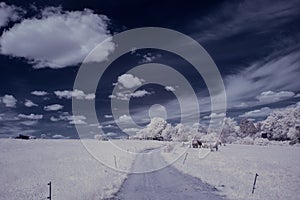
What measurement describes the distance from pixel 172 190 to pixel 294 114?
142 metres

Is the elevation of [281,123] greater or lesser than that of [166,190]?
greater

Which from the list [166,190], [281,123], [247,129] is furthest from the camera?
[247,129]

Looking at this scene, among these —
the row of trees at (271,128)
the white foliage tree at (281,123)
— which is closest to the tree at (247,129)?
the row of trees at (271,128)

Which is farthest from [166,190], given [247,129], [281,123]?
[247,129]

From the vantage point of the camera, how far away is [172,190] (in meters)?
19.2

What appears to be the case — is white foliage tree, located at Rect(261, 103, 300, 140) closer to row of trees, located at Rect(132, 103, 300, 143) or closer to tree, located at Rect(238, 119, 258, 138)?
row of trees, located at Rect(132, 103, 300, 143)

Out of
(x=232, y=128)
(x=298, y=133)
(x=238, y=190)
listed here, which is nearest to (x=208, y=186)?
(x=238, y=190)

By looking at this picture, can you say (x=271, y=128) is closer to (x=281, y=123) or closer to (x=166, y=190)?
(x=281, y=123)

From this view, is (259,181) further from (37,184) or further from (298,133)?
(298,133)

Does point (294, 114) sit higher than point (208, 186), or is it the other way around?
point (294, 114)

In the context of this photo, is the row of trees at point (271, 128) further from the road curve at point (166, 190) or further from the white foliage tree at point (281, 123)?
the road curve at point (166, 190)

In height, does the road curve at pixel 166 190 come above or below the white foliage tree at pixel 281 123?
below

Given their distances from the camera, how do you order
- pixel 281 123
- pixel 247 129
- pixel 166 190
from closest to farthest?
pixel 166 190 < pixel 281 123 < pixel 247 129

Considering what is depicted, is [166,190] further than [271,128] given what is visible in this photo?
No
